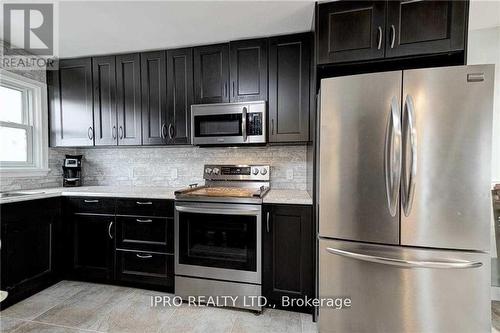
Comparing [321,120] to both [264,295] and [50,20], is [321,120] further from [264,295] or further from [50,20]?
[50,20]

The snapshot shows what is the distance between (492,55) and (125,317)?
3.80 metres

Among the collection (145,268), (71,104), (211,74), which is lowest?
(145,268)

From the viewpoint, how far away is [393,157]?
54.7 inches

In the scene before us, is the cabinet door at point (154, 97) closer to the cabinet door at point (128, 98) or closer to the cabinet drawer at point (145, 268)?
the cabinet door at point (128, 98)

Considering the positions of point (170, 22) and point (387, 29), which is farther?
point (170, 22)

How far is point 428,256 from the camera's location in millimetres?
1379

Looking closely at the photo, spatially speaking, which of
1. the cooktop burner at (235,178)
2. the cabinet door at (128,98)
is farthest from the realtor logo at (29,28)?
the cooktop burner at (235,178)

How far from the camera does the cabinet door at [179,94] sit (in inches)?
93.2

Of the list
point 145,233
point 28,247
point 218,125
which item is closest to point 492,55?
point 218,125

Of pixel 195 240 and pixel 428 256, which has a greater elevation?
pixel 428 256

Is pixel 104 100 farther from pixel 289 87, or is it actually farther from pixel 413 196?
pixel 413 196

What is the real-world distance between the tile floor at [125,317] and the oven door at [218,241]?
0.29m

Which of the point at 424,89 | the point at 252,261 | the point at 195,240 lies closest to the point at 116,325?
the point at 195,240

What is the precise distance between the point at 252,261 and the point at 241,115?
1.30 meters
